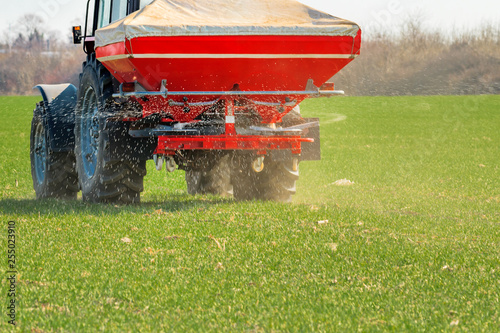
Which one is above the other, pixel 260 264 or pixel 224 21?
pixel 224 21

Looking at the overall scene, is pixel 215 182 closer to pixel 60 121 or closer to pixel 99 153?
pixel 60 121

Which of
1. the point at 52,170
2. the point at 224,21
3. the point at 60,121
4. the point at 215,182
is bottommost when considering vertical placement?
the point at 215,182

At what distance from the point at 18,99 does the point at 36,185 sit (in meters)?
41.2

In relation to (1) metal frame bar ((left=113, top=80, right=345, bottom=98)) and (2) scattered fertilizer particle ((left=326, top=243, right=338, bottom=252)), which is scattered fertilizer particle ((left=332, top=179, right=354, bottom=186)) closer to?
Answer: (1) metal frame bar ((left=113, top=80, right=345, bottom=98))

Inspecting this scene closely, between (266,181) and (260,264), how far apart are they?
3567mm

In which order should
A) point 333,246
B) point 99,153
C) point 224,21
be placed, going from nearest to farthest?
point 333,246 → point 224,21 → point 99,153

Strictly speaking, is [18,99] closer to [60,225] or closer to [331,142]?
[331,142]

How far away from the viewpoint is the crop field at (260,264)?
4109mm

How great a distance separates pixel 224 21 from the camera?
24.5ft

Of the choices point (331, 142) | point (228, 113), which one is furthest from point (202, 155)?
point (331, 142)

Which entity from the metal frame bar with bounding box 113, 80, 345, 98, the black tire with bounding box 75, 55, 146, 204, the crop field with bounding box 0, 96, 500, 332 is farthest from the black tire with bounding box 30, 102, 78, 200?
the metal frame bar with bounding box 113, 80, 345, 98

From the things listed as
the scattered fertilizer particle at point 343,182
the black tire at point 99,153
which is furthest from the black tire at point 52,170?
the scattered fertilizer particle at point 343,182

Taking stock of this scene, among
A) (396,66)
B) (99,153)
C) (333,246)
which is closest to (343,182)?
(99,153)

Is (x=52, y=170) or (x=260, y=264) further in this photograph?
(x=52, y=170)
